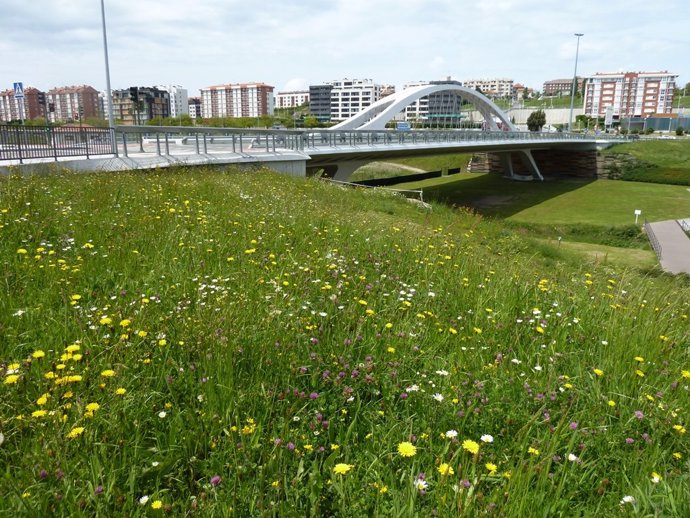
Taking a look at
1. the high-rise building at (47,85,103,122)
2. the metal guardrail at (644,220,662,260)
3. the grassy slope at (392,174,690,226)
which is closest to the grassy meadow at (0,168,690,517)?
the metal guardrail at (644,220,662,260)

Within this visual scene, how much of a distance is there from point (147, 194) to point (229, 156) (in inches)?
470

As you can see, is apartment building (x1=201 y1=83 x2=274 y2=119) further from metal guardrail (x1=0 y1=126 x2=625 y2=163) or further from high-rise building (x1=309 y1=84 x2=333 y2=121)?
metal guardrail (x1=0 y1=126 x2=625 y2=163)

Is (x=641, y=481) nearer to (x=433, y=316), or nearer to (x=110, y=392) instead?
(x=433, y=316)

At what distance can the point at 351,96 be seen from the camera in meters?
179

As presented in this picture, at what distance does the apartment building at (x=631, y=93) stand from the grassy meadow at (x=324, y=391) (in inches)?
7601

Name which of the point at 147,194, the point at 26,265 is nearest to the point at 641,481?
the point at 26,265

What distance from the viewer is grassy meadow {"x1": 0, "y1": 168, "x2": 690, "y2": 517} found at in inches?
85.3

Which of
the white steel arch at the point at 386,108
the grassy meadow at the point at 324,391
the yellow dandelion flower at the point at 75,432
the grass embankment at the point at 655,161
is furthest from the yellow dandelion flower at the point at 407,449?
the grass embankment at the point at 655,161

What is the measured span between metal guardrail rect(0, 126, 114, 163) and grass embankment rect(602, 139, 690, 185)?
6050 centimetres

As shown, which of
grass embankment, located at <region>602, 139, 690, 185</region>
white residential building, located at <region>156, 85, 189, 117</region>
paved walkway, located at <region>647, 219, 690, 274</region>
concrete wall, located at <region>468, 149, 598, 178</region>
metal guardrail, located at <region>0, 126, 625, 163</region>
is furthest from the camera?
white residential building, located at <region>156, 85, 189, 117</region>

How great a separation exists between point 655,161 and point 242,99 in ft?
491

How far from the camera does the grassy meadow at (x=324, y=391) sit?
2166mm

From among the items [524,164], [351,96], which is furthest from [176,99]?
[524,164]

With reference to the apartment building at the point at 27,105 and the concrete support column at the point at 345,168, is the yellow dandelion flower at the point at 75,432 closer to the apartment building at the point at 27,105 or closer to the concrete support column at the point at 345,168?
the concrete support column at the point at 345,168
